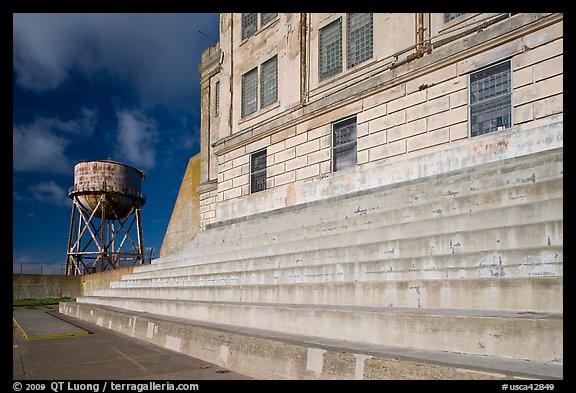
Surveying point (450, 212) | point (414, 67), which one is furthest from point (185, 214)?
point (450, 212)

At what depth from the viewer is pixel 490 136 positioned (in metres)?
10.6

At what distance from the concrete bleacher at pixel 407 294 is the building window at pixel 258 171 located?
6.50 meters

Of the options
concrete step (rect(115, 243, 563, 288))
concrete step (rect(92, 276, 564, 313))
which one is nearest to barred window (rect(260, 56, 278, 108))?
concrete step (rect(115, 243, 563, 288))

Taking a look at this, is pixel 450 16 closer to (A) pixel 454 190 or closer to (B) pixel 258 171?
(A) pixel 454 190

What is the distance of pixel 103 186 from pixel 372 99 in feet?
110

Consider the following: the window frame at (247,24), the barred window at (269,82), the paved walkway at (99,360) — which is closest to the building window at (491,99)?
the paved walkway at (99,360)

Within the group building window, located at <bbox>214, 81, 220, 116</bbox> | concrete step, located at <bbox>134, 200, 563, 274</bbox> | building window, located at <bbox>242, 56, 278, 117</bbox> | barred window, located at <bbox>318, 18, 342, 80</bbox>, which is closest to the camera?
concrete step, located at <bbox>134, 200, 563, 274</bbox>

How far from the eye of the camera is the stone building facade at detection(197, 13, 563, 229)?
1017 centimetres

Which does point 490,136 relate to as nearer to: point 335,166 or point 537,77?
point 537,77

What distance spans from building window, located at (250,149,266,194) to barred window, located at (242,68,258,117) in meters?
2.20

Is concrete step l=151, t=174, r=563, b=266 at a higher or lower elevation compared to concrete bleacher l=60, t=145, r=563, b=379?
higher

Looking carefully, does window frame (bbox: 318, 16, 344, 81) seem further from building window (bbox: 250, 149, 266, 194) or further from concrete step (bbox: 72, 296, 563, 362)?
concrete step (bbox: 72, 296, 563, 362)

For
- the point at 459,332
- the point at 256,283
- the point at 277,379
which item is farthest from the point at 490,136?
the point at 277,379
